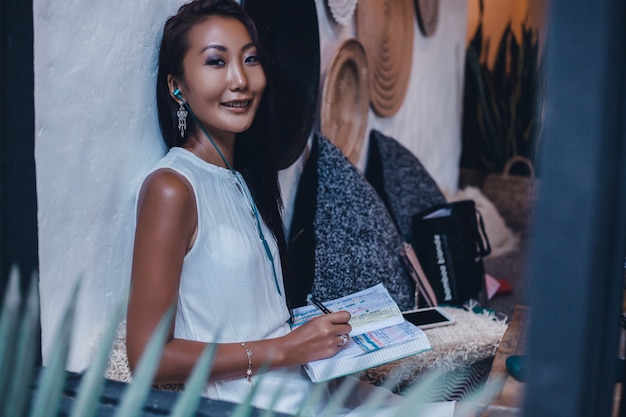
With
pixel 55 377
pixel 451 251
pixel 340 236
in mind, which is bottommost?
pixel 451 251

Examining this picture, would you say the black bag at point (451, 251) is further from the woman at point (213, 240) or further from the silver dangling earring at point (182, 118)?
the silver dangling earring at point (182, 118)

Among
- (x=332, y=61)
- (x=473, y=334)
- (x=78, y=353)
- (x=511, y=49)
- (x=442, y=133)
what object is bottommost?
(x=473, y=334)

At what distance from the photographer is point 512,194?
4.31 meters

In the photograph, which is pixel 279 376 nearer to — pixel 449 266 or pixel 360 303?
pixel 360 303

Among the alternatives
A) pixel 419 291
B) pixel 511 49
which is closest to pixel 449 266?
pixel 419 291

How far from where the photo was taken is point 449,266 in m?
2.58

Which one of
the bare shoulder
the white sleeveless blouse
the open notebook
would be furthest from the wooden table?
the bare shoulder

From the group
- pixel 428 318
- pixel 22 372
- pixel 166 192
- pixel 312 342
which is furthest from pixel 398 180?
pixel 22 372

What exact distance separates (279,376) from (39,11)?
859mm

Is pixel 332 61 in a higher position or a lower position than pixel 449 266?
higher

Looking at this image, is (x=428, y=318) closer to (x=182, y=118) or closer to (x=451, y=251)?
(x=451, y=251)

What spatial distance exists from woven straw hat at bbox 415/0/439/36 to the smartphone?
6.53ft

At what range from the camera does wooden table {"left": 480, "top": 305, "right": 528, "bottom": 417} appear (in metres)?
1.21

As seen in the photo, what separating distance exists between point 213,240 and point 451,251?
1.50 m
